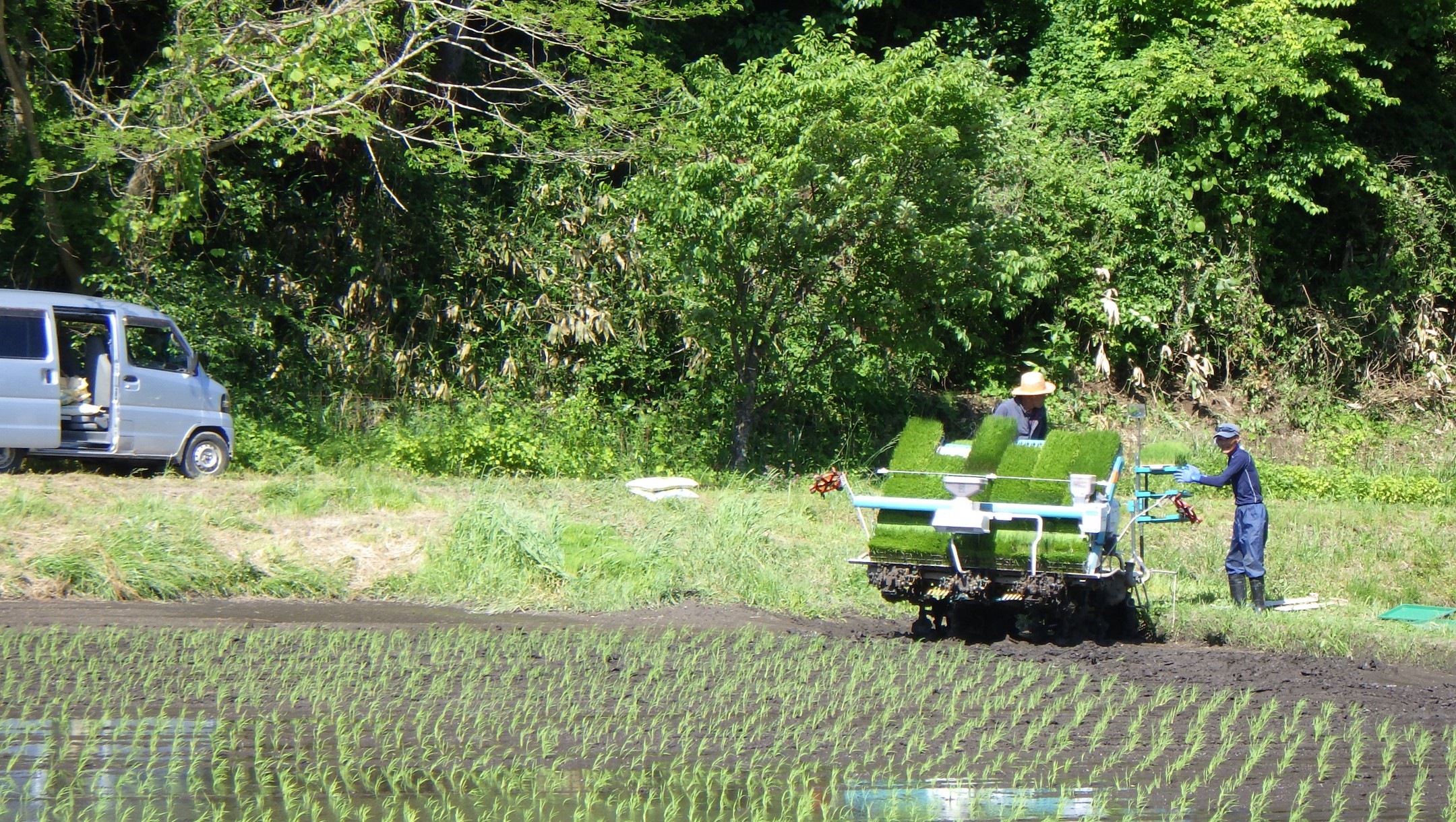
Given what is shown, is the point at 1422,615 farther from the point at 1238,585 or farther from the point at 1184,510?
the point at 1184,510

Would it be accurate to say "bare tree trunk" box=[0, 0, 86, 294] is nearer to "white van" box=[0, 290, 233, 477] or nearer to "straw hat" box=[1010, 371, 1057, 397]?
"white van" box=[0, 290, 233, 477]

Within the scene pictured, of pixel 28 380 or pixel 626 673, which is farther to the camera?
pixel 28 380

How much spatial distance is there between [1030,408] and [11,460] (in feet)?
32.9

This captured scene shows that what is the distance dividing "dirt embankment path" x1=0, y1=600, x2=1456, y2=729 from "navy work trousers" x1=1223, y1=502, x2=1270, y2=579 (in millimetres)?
1568

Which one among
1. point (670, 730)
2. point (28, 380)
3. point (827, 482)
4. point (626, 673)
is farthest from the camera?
point (28, 380)

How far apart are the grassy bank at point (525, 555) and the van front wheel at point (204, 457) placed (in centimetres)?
94

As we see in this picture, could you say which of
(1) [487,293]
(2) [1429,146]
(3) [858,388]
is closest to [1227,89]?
(2) [1429,146]

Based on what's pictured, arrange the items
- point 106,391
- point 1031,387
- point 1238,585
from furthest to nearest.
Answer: point 106,391, point 1238,585, point 1031,387

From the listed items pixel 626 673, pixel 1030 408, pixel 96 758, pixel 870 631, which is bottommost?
pixel 870 631

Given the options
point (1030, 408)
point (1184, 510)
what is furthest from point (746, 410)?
point (1184, 510)

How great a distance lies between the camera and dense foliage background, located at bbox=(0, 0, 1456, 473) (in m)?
16.2

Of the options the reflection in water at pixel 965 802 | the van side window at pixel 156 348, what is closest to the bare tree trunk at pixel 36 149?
the van side window at pixel 156 348

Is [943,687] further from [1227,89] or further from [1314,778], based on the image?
[1227,89]

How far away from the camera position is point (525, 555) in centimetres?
1223
